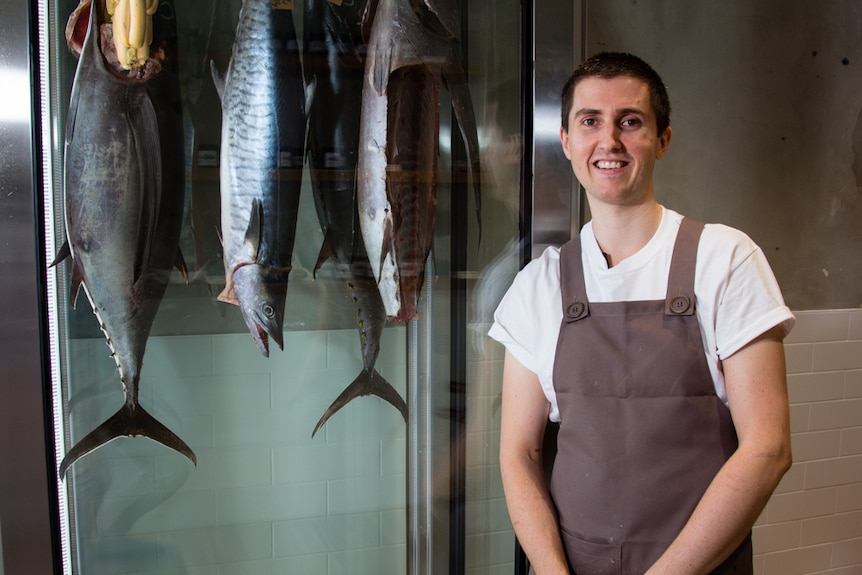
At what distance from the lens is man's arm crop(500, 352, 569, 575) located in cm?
123

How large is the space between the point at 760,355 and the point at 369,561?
45.6 inches

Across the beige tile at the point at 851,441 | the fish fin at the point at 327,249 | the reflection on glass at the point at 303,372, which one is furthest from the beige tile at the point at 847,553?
the fish fin at the point at 327,249

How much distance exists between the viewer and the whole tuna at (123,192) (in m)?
1.31

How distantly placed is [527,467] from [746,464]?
378 millimetres

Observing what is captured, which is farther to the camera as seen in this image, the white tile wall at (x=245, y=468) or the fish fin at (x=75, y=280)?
the white tile wall at (x=245, y=468)

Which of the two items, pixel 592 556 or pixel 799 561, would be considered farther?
pixel 799 561

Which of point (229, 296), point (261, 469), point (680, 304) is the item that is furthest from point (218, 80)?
point (680, 304)

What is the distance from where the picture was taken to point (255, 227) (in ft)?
4.44

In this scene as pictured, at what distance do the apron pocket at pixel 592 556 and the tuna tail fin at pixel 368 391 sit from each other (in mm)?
530

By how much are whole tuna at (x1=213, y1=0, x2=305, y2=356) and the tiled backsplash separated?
151 cm

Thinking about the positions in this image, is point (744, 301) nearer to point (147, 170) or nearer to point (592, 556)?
point (592, 556)

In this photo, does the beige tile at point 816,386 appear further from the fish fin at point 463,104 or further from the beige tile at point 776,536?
the fish fin at point 463,104

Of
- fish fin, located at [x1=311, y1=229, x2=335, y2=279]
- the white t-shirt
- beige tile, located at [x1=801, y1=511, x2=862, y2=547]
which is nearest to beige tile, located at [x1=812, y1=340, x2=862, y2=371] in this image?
beige tile, located at [x1=801, y1=511, x2=862, y2=547]

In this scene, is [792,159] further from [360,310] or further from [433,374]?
[360,310]
